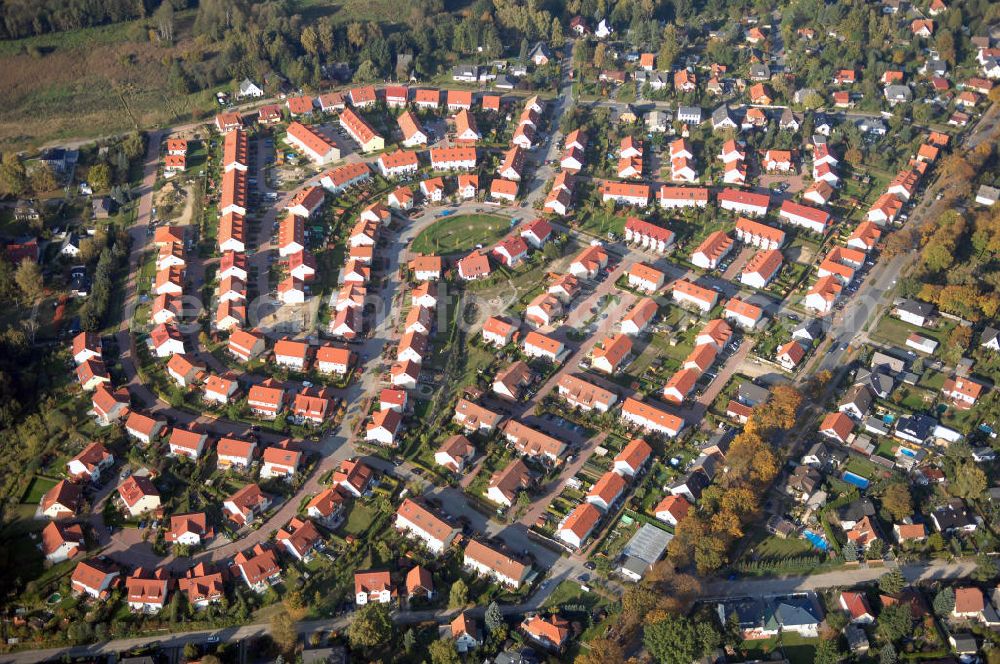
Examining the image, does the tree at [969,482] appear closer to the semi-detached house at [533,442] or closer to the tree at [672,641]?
the tree at [672,641]

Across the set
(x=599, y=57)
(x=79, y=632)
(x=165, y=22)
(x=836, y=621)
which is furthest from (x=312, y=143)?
(x=836, y=621)

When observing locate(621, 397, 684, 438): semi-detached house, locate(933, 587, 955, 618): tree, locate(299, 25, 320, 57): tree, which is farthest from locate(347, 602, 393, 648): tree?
locate(299, 25, 320, 57): tree

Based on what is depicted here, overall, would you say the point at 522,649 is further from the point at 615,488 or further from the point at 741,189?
the point at 741,189

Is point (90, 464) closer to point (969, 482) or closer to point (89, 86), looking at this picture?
point (969, 482)

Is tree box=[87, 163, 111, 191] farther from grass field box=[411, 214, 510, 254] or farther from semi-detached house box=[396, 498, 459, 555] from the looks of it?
semi-detached house box=[396, 498, 459, 555]

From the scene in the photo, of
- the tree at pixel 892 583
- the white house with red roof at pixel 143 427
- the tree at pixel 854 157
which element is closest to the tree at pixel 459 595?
the tree at pixel 892 583

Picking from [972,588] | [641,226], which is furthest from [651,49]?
[972,588]
